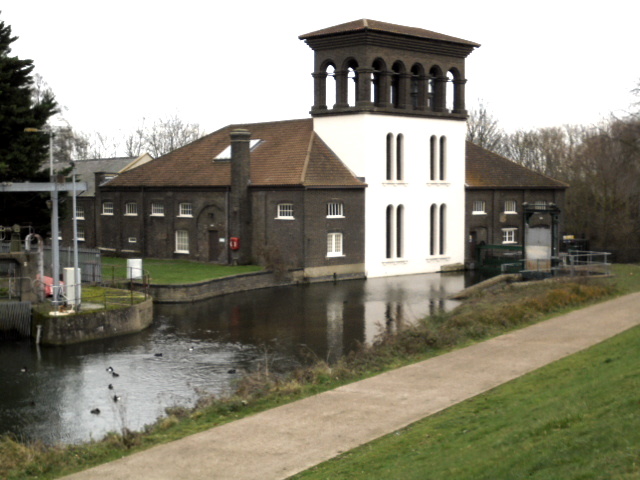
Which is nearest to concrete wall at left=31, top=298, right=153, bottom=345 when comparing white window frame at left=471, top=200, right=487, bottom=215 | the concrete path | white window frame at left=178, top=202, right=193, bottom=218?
the concrete path

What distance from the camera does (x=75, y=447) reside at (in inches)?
540

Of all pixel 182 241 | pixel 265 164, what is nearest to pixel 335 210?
pixel 265 164

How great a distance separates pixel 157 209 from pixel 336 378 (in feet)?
113

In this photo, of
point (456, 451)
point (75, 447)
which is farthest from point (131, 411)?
point (456, 451)

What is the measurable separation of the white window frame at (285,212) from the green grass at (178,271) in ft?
9.29

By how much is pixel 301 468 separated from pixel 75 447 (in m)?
4.12

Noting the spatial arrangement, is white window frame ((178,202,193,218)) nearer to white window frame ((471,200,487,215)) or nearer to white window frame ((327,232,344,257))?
white window frame ((327,232,344,257))

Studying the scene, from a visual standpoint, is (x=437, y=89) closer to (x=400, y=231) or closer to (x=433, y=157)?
(x=433, y=157)

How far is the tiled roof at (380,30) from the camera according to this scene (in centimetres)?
4538

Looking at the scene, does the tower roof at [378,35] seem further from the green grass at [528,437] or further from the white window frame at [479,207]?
the green grass at [528,437]

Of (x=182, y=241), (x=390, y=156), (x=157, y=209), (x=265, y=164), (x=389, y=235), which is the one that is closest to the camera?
(x=265, y=164)

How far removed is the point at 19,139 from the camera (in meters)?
35.1

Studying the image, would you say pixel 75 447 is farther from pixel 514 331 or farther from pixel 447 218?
pixel 447 218

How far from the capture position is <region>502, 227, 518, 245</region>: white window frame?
53500 mm
